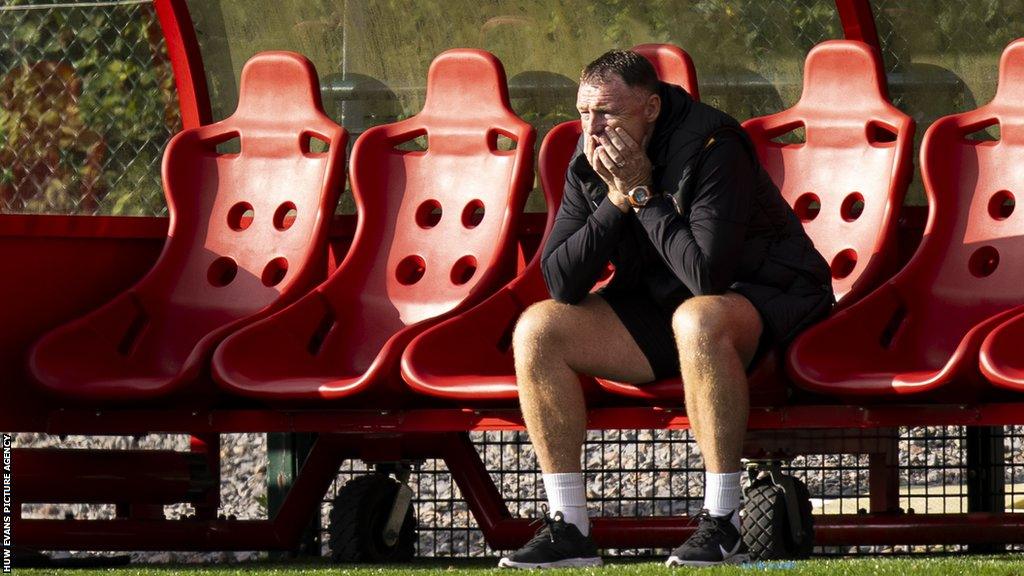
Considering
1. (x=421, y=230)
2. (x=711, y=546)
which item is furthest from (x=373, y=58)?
(x=711, y=546)

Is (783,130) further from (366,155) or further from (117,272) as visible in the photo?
(117,272)

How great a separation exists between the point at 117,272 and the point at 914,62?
2.74 m

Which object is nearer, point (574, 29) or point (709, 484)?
point (709, 484)

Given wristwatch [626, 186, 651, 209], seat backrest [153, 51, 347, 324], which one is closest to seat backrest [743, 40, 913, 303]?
wristwatch [626, 186, 651, 209]

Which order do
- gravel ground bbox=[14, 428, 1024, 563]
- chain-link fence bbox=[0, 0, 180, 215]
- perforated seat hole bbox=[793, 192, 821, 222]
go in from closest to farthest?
perforated seat hole bbox=[793, 192, 821, 222] < gravel ground bbox=[14, 428, 1024, 563] < chain-link fence bbox=[0, 0, 180, 215]

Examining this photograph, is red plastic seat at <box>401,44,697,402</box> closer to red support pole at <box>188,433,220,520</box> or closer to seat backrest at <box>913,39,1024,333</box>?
seat backrest at <box>913,39,1024,333</box>

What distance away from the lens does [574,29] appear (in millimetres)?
6859

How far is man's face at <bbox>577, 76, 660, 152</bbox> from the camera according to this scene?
191 inches

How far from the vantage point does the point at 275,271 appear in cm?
627

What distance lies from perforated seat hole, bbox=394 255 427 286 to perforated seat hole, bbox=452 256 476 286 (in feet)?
0.36

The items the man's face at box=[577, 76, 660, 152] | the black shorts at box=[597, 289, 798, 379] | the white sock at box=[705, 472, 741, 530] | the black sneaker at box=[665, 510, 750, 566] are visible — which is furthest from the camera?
the black shorts at box=[597, 289, 798, 379]

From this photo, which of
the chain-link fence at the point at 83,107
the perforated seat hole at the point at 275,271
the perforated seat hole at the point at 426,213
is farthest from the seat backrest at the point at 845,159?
the chain-link fence at the point at 83,107

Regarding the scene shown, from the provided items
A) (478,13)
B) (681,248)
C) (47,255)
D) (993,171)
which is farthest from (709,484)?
(478,13)

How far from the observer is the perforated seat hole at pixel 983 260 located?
5551mm
